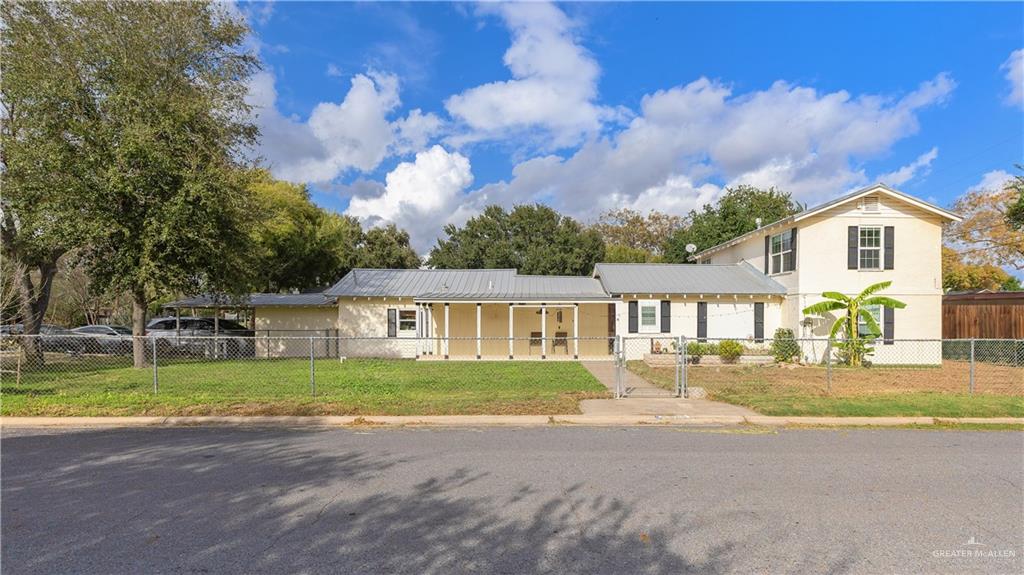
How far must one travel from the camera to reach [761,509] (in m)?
4.76

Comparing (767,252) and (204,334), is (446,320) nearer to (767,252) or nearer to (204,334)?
(204,334)

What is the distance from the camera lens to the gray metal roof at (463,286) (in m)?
21.1

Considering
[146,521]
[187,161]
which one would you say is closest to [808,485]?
[146,521]

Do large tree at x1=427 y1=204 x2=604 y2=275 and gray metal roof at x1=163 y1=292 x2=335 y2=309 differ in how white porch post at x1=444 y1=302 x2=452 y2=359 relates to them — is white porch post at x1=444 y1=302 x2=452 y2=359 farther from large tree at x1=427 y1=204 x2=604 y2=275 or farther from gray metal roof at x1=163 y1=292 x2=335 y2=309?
large tree at x1=427 y1=204 x2=604 y2=275

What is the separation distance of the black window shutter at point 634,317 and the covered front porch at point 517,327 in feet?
3.33

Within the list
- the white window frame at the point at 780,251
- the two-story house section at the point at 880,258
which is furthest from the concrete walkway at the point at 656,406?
the white window frame at the point at 780,251

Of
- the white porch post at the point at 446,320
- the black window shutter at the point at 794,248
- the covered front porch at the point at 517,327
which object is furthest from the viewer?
the covered front porch at the point at 517,327

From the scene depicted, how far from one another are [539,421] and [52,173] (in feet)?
50.5

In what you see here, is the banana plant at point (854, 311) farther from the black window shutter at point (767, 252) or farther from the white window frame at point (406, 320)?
the white window frame at point (406, 320)

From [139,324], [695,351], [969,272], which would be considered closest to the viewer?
[139,324]

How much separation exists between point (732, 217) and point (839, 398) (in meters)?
30.0

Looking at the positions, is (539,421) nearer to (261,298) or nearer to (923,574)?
(923,574)

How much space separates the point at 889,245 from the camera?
1894 centimetres

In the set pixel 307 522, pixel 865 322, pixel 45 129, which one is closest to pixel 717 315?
pixel 865 322
